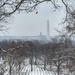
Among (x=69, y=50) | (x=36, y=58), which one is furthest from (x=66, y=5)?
(x=36, y=58)

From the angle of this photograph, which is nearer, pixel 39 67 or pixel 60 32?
pixel 60 32

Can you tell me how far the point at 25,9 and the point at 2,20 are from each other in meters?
0.68

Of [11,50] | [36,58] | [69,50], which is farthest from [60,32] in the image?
[36,58]

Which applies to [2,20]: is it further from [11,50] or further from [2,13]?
[11,50]

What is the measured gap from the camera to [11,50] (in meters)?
5.80

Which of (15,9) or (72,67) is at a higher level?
(15,9)

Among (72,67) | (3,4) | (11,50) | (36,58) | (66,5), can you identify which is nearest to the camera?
(66,5)

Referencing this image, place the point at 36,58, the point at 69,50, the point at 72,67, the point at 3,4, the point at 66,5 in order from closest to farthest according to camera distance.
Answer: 1. the point at 66,5
2. the point at 3,4
3. the point at 69,50
4. the point at 72,67
5. the point at 36,58

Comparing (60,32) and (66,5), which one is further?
(60,32)

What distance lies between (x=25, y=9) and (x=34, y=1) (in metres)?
0.24

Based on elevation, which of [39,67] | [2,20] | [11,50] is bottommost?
[39,67]

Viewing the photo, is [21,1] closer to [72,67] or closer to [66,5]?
[66,5]

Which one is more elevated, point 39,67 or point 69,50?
point 69,50

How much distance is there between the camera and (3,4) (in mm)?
5441
